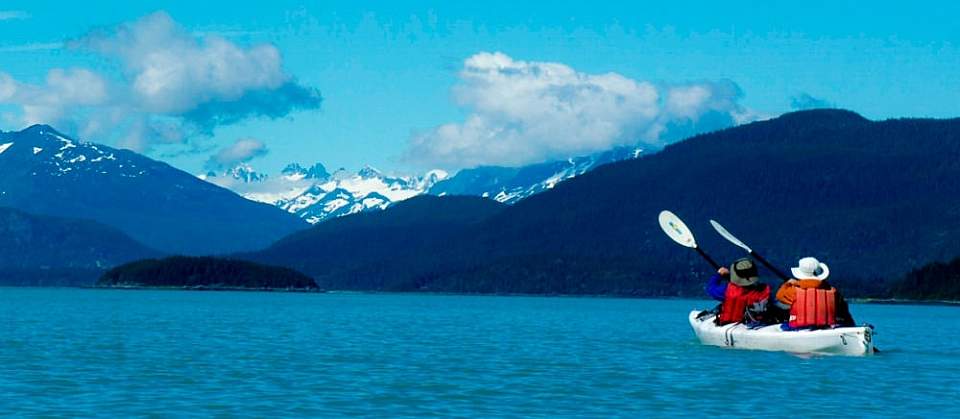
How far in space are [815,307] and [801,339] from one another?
5.76 feet

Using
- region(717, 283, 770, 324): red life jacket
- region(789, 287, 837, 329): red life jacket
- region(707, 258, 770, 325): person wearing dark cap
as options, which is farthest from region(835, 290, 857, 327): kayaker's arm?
region(717, 283, 770, 324): red life jacket

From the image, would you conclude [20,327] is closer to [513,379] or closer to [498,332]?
[498,332]

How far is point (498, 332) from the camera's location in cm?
12150

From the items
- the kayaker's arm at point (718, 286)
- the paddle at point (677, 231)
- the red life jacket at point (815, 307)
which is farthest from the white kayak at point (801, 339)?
the paddle at point (677, 231)

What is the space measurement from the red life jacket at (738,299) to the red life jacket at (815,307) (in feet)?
12.8

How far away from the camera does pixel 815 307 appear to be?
7594cm

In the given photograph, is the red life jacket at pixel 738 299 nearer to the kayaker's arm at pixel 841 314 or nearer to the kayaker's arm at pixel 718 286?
the kayaker's arm at pixel 718 286

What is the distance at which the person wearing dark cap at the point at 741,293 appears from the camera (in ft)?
261

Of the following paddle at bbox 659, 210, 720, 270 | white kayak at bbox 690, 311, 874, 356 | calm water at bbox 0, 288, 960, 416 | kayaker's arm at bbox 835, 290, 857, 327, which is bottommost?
calm water at bbox 0, 288, 960, 416

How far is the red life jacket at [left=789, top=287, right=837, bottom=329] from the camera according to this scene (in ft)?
248

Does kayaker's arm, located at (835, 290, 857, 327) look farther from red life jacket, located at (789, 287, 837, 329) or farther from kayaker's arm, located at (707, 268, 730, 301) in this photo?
kayaker's arm, located at (707, 268, 730, 301)

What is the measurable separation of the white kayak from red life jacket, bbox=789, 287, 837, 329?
0.64 metres

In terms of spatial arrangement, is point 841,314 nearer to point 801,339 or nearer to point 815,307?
point 815,307

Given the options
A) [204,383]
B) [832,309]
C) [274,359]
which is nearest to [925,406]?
[832,309]
